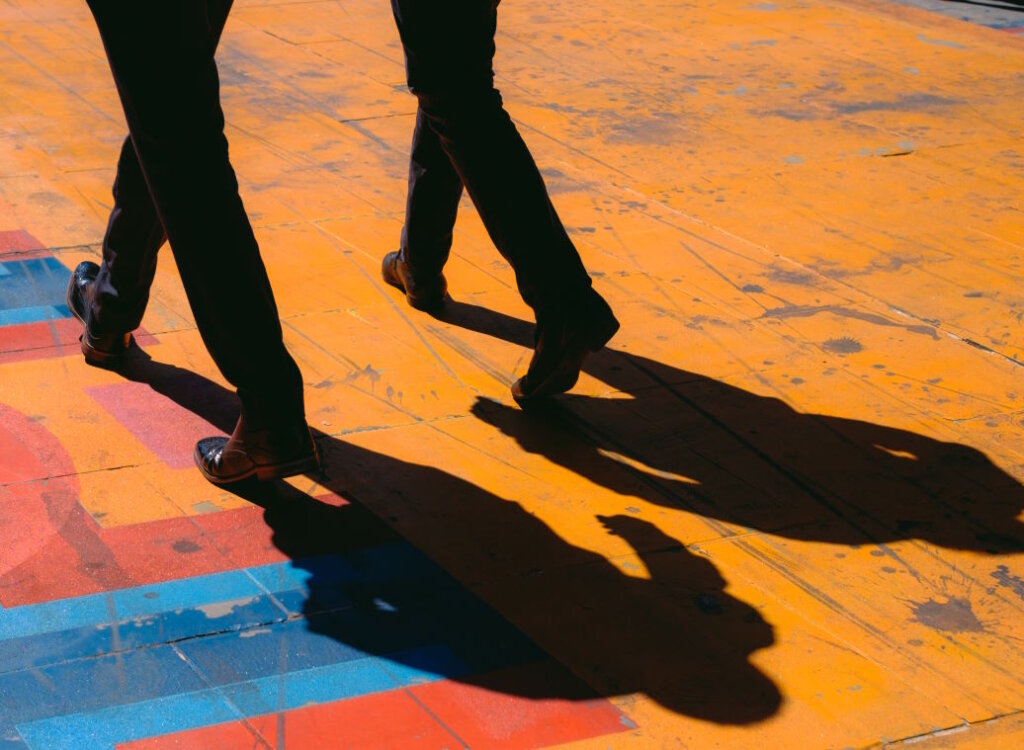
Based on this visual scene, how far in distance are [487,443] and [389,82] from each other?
3209 mm

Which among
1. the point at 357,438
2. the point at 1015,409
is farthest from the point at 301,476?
the point at 1015,409

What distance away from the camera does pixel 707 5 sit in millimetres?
7391

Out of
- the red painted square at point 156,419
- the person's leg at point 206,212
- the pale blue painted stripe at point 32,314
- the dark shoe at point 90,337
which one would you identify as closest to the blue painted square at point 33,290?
the pale blue painted stripe at point 32,314

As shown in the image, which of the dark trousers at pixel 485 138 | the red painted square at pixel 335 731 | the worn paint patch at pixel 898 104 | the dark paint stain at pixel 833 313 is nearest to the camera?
the red painted square at pixel 335 731

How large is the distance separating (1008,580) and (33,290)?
8.18 ft

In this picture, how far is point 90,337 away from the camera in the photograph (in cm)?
299

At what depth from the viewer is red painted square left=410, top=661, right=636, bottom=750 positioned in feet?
6.25

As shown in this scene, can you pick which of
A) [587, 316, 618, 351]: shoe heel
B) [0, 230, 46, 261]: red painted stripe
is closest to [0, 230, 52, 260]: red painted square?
[0, 230, 46, 261]: red painted stripe

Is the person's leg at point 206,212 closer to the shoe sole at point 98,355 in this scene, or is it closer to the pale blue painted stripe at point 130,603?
the pale blue painted stripe at point 130,603

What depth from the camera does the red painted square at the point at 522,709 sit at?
1905mm

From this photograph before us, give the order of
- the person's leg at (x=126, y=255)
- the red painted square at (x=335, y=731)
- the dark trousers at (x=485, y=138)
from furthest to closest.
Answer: the person's leg at (x=126, y=255) → the dark trousers at (x=485, y=138) → the red painted square at (x=335, y=731)

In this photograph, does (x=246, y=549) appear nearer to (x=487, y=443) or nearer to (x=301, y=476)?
(x=301, y=476)

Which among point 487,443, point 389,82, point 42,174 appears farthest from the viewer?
point 389,82

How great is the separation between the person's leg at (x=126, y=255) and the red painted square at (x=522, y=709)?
1.33 meters
